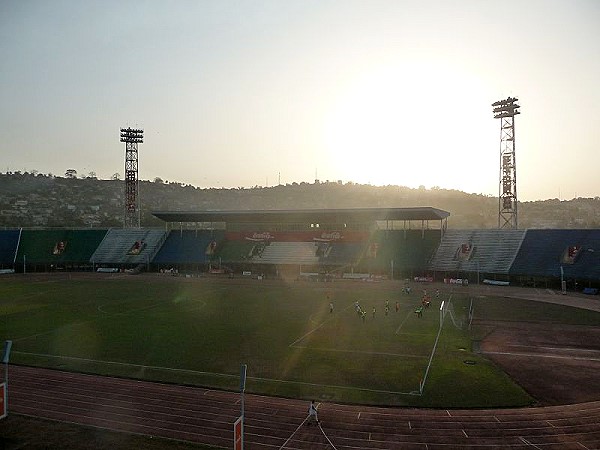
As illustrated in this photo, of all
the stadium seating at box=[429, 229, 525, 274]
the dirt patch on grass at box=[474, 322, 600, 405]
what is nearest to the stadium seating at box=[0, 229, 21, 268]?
the stadium seating at box=[429, 229, 525, 274]

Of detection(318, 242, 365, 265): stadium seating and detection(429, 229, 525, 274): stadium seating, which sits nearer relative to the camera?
detection(429, 229, 525, 274): stadium seating

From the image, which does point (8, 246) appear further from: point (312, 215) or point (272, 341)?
point (272, 341)

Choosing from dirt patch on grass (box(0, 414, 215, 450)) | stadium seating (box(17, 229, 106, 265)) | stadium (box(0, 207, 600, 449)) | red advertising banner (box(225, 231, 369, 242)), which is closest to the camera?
dirt patch on grass (box(0, 414, 215, 450))

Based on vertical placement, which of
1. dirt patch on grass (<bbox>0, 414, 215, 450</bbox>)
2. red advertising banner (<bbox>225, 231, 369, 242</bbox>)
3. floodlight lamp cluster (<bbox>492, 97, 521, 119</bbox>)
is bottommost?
dirt patch on grass (<bbox>0, 414, 215, 450</bbox>)

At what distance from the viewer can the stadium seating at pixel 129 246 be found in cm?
9590

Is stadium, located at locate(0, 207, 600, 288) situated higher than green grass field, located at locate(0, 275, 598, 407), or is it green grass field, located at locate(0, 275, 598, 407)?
stadium, located at locate(0, 207, 600, 288)

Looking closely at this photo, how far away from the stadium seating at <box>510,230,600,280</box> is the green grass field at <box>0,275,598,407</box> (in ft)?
52.3

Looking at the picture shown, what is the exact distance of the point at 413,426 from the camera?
21.2 meters

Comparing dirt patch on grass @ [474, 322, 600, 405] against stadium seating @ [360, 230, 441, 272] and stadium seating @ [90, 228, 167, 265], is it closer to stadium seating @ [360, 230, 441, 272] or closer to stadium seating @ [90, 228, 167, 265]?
stadium seating @ [360, 230, 441, 272]

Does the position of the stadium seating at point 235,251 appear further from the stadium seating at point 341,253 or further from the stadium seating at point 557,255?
the stadium seating at point 557,255

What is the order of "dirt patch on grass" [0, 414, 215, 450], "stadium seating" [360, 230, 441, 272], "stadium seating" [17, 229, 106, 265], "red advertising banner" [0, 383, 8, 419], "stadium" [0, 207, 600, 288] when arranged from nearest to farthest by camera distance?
"dirt patch on grass" [0, 414, 215, 450] → "red advertising banner" [0, 383, 8, 419] → "stadium" [0, 207, 600, 288] → "stadium seating" [360, 230, 441, 272] → "stadium seating" [17, 229, 106, 265]

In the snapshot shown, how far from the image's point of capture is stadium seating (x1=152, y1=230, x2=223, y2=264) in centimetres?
9256

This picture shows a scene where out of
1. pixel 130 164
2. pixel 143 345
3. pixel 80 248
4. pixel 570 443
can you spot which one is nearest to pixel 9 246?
pixel 80 248

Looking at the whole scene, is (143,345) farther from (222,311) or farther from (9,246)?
(9,246)
